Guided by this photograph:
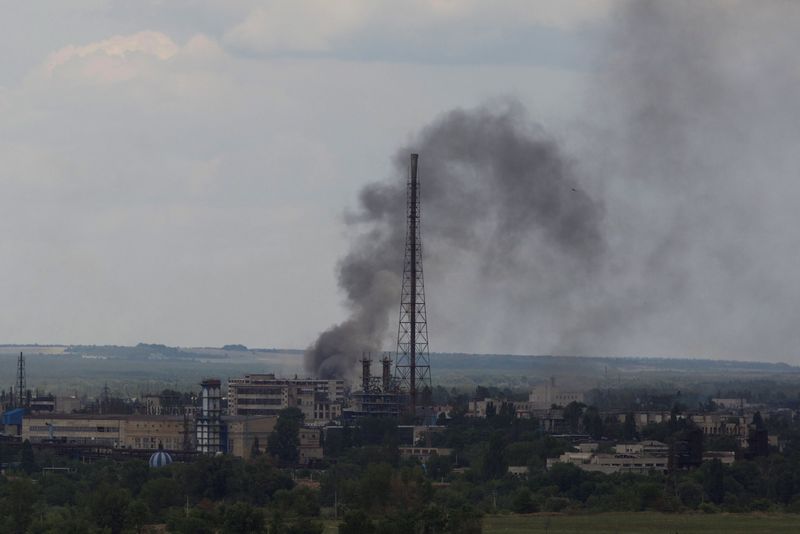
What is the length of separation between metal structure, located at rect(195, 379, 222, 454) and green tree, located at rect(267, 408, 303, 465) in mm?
3138

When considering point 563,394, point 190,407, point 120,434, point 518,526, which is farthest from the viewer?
point 563,394

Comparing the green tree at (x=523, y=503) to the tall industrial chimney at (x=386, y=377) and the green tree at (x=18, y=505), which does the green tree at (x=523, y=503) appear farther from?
the tall industrial chimney at (x=386, y=377)

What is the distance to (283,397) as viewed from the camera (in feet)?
479

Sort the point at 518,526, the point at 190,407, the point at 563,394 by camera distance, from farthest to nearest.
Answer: the point at 563,394 < the point at 190,407 < the point at 518,526

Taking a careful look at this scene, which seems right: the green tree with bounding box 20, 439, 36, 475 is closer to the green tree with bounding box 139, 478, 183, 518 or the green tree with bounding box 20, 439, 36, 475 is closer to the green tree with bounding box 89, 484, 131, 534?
the green tree with bounding box 139, 478, 183, 518

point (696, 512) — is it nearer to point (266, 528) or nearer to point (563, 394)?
point (266, 528)

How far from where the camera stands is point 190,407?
453 feet

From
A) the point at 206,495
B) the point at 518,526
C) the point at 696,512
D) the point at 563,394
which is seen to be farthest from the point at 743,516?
the point at 563,394

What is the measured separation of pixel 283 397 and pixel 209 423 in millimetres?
27129

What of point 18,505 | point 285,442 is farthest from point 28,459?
point 18,505

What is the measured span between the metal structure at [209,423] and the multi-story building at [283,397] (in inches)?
910

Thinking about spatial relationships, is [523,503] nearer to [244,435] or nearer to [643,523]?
[643,523]

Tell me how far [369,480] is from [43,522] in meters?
16.1

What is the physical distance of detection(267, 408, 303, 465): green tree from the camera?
11919cm
